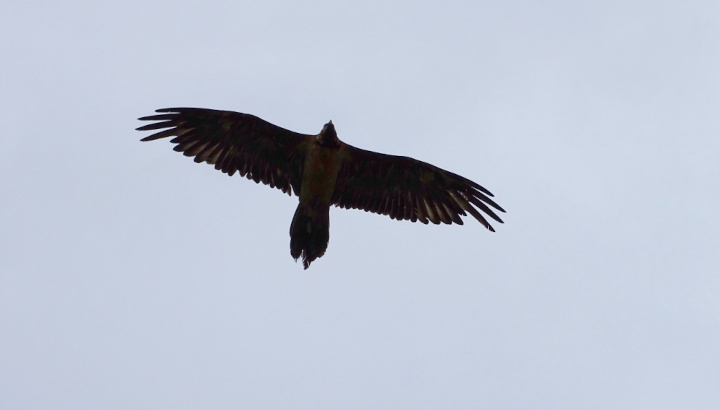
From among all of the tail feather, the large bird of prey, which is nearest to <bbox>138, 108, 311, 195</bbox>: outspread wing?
the large bird of prey

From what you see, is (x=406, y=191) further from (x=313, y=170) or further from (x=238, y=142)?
(x=238, y=142)

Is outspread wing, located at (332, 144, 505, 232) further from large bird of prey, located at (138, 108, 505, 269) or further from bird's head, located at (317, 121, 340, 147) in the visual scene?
bird's head, located at (317, 121, 340, 147)

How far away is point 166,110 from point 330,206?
3100 mm

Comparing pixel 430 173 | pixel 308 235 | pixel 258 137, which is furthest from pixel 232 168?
pixel 430 173

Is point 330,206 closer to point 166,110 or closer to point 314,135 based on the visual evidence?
point 314,135

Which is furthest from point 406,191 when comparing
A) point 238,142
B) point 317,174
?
point 238,142

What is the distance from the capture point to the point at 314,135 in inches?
685

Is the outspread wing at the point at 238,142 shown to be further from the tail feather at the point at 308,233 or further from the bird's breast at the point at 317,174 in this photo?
the tail feather at the point at 308,233

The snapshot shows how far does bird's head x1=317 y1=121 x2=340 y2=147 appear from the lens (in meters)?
17.1

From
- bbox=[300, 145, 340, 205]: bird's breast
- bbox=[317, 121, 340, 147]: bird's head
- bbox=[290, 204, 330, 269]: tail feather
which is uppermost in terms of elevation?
bbox=[317, 121, 340, 147]: bird's head

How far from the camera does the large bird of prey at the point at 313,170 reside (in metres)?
17.3

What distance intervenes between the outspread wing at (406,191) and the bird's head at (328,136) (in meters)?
0.47

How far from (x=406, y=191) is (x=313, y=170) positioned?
1.91 m

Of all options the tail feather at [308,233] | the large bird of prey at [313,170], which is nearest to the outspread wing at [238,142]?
the large bird of prey at [313,170]
